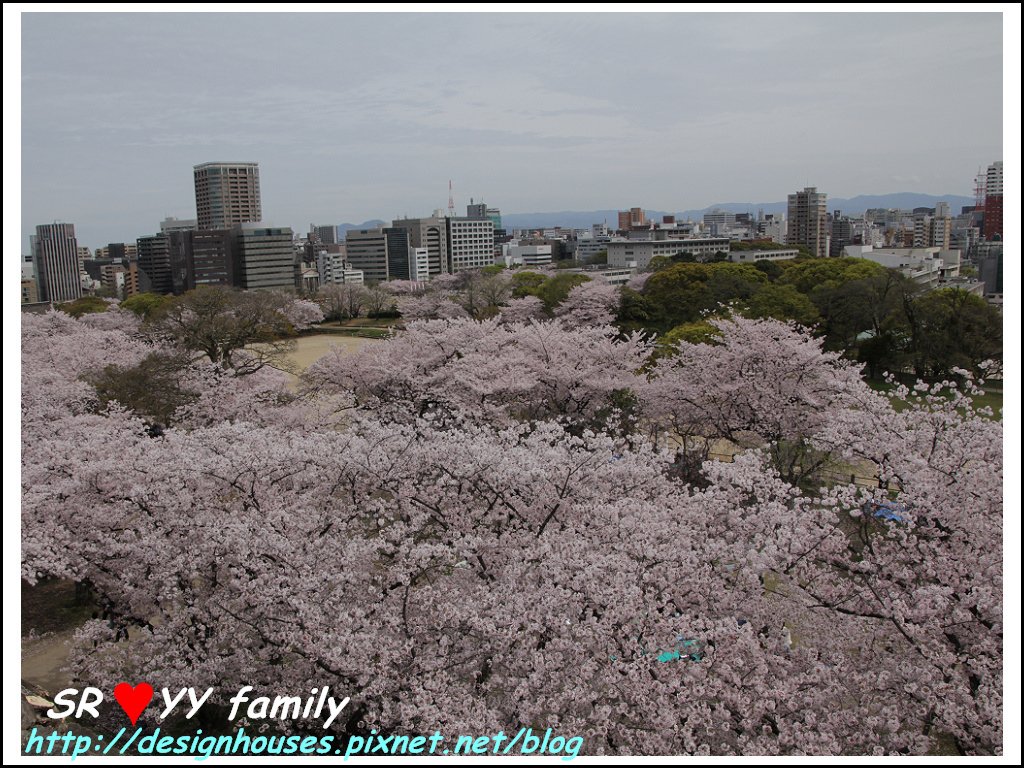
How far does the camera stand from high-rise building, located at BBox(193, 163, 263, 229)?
10025 centimetres

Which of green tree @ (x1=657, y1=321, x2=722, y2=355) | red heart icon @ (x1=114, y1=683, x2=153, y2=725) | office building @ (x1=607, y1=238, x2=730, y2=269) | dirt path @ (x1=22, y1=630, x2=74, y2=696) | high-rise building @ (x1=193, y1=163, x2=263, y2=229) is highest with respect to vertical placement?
high-rise building @ (x1=193, y1=163, x2=263, y2=229)

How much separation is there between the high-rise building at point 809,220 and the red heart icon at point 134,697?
10267 centimetres

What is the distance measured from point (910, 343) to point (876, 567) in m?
19.3

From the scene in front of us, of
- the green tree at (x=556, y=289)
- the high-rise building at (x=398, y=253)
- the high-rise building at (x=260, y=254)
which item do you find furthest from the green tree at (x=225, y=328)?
the high-rise building at (x=398, y=253)

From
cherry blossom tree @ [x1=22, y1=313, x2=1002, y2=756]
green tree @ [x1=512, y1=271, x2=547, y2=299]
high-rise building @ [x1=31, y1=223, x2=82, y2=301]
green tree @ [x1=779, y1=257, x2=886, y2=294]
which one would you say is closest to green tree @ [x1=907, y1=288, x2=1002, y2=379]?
green tree @ [x1=779, y1=257, x2=886, y2=294]

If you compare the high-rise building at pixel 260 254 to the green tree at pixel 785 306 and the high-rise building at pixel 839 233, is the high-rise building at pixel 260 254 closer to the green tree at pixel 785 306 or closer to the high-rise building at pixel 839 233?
the green tree at pixel 785 306

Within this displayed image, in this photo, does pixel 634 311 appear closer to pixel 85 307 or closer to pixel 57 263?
pixel 85 307

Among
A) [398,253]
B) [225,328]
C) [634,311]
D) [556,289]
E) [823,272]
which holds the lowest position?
[225,328]

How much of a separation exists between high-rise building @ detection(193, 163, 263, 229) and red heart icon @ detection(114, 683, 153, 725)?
101006 mm

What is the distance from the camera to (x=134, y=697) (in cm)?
652

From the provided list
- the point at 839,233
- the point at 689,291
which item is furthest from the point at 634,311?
the point at 839,233

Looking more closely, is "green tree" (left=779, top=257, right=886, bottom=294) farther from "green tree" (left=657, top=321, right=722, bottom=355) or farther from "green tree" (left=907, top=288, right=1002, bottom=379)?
"green tree" (left=657, top=321, right=722, bottom=355)

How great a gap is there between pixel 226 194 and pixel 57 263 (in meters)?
29.7

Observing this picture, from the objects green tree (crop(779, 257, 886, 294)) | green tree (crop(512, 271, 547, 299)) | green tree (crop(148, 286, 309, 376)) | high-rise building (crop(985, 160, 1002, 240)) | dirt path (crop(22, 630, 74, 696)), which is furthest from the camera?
green tree (crop(512, 271, 547, 299))
